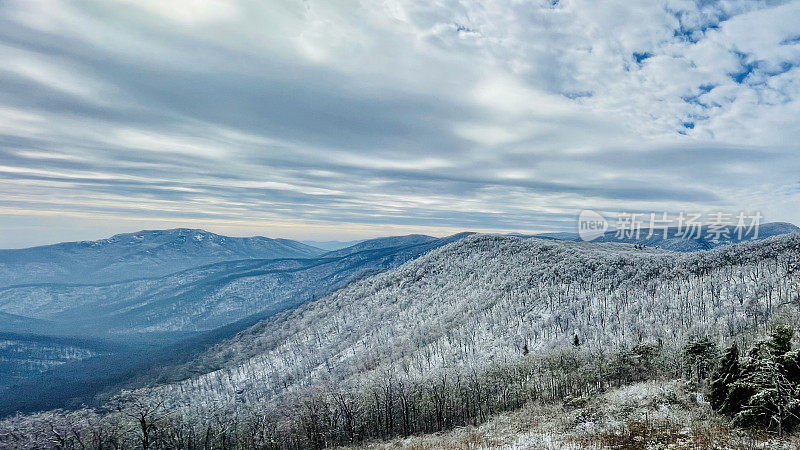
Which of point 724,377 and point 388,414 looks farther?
point 388,414

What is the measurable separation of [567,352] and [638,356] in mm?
42299

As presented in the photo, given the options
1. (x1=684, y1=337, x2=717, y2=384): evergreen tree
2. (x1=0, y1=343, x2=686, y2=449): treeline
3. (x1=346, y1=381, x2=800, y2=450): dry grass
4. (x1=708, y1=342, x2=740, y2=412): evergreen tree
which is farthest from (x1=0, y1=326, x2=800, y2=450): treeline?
(x1=708, y1=342, x2=740, y2=412): evergreen tree

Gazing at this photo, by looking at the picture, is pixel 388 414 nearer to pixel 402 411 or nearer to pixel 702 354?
pixel 402 411

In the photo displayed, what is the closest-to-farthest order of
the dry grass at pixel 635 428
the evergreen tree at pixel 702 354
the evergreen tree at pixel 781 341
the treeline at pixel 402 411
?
the dry grass at pixel 635 428, the evergreen tree at pixel 781 341, the evergreen tree at pixel 702 354, the treeline at pixel 402 411

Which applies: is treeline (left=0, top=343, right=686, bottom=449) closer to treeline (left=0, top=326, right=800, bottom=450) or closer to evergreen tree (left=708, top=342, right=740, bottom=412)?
treeline (left=0, top=326, right=800, bottom=450)

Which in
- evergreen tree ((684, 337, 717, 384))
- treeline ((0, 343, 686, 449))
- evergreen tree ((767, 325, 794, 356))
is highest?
evergreen tree ((767, 325, 794, 356))

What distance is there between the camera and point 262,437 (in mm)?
99125

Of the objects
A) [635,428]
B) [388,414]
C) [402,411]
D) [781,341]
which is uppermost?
[781,341]

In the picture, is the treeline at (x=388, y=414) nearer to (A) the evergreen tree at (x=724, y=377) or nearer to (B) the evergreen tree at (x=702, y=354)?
(B) the evergreen tree at (x=702, y=354)

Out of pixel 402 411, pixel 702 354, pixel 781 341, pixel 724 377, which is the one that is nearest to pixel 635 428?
pixel 724 377

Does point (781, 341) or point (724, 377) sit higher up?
point (781, 341)

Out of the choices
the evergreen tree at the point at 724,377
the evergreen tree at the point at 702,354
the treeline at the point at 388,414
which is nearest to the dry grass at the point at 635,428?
the evergreen tree at the point at 724,377

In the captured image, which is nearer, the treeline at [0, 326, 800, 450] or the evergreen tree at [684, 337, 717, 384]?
the evergreen tree at [684, 337, 717, 384]

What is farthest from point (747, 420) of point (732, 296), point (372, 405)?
point (732, 296)
